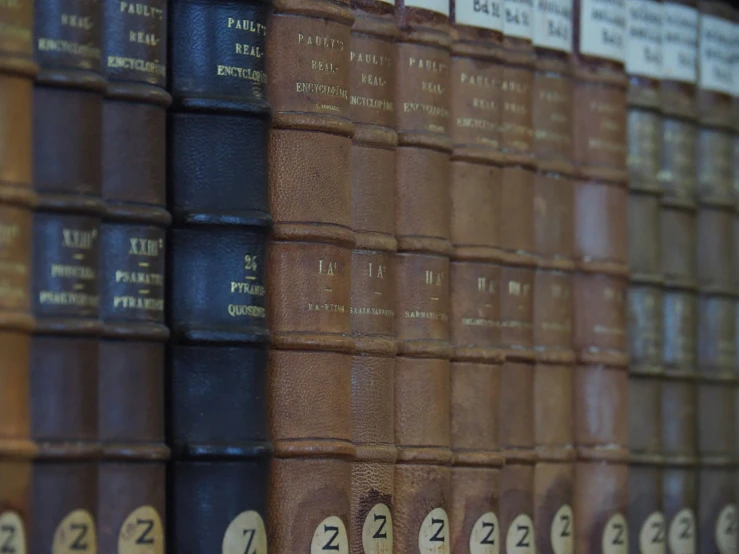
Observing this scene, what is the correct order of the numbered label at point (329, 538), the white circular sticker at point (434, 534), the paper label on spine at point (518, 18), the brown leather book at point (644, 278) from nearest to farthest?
the numbered label at point (329, 538), the white circular sticker at point (434, 534), the paper label on spine at point (518, 18), the brown leather book at point (644, 278)

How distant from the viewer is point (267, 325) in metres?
1.35

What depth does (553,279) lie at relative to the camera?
1.62 metres

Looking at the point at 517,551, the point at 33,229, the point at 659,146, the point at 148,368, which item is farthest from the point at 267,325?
the point at 659,146

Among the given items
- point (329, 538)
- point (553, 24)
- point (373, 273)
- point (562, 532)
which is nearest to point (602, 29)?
point (553, 24)

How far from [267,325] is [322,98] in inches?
8.3

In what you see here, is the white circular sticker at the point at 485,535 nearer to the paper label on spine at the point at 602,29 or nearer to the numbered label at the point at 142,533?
the numbered label at the point at 142,533

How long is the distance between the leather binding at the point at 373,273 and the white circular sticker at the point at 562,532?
0.24m

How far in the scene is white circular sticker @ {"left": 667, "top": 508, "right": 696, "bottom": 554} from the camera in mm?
1717

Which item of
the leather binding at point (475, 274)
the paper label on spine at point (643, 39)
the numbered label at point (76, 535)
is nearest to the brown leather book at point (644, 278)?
the paper label on spine at point (643, 39)

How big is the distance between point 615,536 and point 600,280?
27 cm

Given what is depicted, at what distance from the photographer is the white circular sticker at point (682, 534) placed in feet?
5.63

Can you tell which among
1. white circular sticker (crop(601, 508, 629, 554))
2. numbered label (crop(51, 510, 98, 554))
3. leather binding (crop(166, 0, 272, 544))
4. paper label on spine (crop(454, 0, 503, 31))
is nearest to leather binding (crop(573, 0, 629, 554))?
white circular sticker (crop(601, 508, 629, 554))

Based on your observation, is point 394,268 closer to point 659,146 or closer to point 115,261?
point 115,261

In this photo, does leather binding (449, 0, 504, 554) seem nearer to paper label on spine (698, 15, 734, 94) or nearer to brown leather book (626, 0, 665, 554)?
brown leather book (626, 0, 665, 554)
